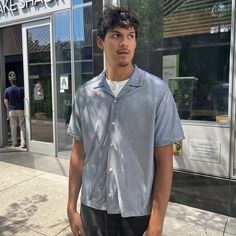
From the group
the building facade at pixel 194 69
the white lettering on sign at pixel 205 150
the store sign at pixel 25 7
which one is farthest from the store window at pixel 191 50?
the store sign at pixel 25 7

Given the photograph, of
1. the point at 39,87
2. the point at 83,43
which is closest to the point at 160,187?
the point at 83,43

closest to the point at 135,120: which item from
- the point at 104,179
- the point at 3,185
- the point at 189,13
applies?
the point at 104,179

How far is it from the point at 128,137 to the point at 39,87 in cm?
556

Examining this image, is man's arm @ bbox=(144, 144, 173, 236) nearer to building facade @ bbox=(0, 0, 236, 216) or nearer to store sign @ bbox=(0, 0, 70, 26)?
building facade @ bbox=(0, 0, 236, 216)

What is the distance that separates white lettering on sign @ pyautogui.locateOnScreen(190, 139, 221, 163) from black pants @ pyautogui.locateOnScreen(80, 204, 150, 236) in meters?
2.52

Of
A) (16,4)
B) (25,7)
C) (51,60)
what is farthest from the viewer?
(16,4)

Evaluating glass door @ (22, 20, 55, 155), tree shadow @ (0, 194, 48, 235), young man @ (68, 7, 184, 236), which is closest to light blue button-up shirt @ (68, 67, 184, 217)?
young man @ (68, 7, 184, 236)

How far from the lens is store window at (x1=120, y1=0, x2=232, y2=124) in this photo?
3.93 metres

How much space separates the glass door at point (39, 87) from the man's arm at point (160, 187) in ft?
16.8

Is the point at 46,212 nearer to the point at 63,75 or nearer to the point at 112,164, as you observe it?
the point at 112,164

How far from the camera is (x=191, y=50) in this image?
4.18 m

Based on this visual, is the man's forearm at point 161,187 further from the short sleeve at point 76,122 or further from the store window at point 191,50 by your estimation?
the store window at point 191,50

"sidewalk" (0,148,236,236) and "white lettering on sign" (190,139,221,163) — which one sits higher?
"white lettering on sign" (190,139,221,163)

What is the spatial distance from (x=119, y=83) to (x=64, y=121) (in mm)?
4837
